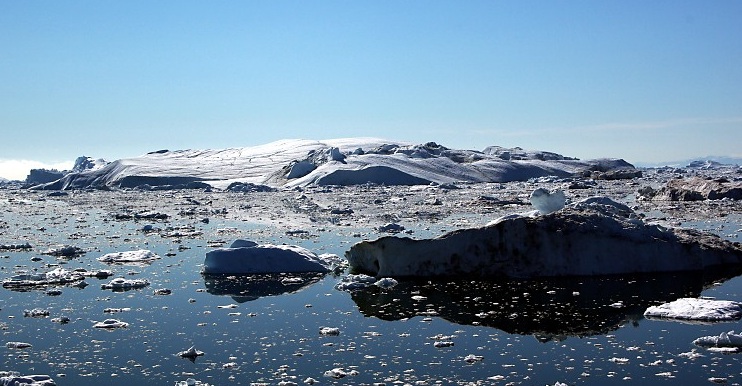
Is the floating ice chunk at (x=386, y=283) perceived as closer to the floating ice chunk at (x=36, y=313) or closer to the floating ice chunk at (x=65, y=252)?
the floating ice chunk at (x=36, y=313)

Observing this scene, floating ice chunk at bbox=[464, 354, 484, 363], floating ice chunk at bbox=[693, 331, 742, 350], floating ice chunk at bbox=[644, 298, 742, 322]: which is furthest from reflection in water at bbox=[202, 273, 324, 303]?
floating ice chunk at bbox=[693, 331, 742, 350]

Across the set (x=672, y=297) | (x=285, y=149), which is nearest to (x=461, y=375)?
(x=672, y=297)

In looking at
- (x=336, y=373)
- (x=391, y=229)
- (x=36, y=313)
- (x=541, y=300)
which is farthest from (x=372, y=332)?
(x=391, y=229)

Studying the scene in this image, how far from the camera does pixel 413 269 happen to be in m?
10.3

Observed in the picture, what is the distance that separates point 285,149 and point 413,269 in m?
52.6

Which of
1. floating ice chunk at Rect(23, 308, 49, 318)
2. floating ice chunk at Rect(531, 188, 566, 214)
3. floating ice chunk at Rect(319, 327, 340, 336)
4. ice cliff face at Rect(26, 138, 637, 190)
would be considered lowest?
floating ice chunk at Rect(319, 327, 340, 336)

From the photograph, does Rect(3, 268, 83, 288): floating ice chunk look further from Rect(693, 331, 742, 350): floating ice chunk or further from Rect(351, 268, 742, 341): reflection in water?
Rect(693, 331, 742, 350): floating ice chunk

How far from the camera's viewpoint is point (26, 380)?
5816 mm

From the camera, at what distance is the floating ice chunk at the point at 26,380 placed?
575 centimetres

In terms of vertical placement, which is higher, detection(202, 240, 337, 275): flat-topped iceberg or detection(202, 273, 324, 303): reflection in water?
detection(202, 240, 337, 275): flat-topped iceberg

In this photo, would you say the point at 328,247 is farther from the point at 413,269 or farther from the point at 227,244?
the point at 413,269

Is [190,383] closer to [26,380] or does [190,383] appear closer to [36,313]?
[26,380]

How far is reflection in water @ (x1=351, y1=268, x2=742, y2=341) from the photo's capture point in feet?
25.5

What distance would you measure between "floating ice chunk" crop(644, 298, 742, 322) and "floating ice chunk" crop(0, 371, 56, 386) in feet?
18.8
